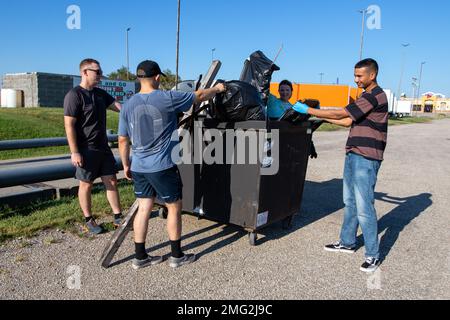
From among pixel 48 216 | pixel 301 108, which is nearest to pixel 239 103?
pixel 301 108

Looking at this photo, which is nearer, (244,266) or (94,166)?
(244,266)

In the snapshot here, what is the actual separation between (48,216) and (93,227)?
689 millimetres

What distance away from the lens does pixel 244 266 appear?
3.45 m

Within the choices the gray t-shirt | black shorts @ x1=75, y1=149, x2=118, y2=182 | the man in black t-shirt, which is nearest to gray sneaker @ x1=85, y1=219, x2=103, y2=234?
the man in black t-shirt

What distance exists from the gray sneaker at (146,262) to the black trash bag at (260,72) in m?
1.96

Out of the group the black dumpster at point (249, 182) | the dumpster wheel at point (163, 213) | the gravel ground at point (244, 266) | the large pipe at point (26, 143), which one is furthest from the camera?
the large pipe at point (26, 143)

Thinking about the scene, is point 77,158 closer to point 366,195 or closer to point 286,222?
point 286,222

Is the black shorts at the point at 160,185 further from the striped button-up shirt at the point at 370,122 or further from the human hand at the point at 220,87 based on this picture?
the striped button-up shirt at the point at 370,122

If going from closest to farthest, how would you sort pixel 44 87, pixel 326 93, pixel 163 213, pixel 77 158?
pixel 77 158 < pixel 163 213 < pixel 44 87 < pixel 326 93

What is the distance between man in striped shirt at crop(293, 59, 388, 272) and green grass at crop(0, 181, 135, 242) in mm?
2622

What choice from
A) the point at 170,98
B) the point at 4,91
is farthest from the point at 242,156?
the point at 4,91

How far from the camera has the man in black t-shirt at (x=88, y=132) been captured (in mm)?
3867

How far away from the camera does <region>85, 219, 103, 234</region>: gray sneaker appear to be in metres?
4.05

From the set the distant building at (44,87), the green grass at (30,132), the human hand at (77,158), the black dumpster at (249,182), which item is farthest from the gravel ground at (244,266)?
the distant building at (44,87)
